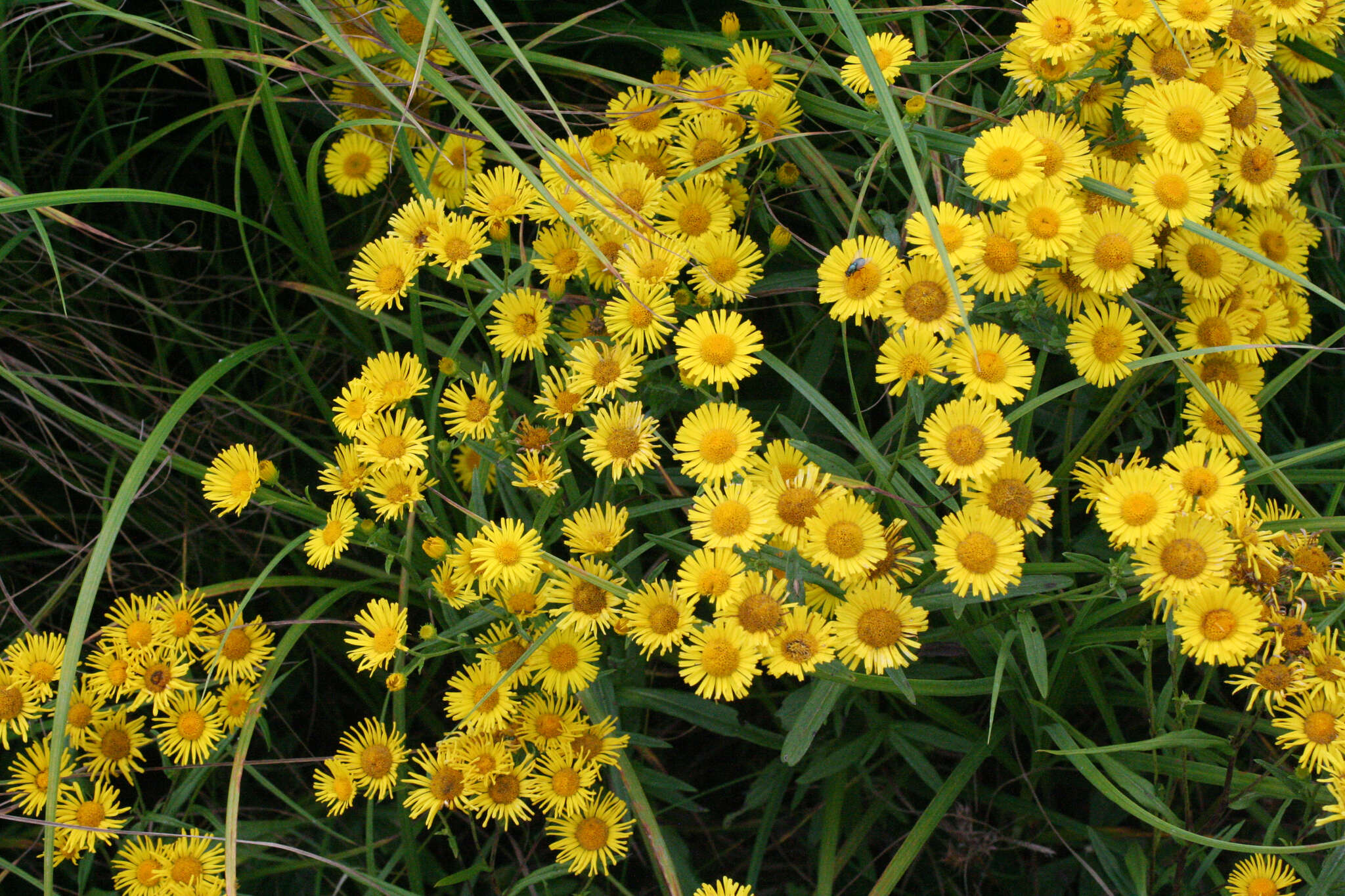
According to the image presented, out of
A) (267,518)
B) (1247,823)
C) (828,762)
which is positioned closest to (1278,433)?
(1247,823)

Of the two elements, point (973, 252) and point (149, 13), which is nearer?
point (973, 252)

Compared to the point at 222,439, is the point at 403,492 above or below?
above

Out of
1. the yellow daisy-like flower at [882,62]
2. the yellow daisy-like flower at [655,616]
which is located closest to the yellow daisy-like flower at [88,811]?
the yellow daisy-like flower at [655,616]

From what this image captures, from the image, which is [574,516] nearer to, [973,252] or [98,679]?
[973,252]

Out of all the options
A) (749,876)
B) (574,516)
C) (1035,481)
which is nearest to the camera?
(1035,481)

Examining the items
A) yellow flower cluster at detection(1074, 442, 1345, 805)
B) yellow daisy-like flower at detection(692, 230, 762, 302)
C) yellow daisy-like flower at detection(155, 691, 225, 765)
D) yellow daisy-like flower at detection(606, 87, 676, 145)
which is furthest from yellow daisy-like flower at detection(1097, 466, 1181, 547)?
yellow daisy-like flower at detection(155, 691, 225, 765)

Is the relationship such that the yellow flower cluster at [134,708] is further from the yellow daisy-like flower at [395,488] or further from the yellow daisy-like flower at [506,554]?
the yellow daisy-like flower at [506,554]

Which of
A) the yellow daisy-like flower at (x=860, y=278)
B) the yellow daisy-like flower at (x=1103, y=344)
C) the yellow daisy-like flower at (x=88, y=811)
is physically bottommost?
the yellow daisy-like flower at (x=88, y=811)
